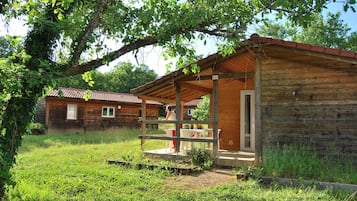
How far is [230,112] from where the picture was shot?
11.8 metres

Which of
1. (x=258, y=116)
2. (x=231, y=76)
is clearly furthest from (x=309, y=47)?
(x=231, y=76)

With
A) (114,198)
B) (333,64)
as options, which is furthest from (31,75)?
(333,64)

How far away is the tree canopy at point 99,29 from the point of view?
16.1ft

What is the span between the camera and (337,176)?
6.58m

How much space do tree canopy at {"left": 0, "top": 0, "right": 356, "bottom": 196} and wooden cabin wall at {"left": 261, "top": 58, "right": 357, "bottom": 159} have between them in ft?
7.93

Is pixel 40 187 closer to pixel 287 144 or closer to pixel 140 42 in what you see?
pixel 140 42

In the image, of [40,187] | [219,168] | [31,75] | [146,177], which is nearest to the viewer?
[31,75]

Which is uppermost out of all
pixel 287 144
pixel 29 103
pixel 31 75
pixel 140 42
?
pixel 140 42

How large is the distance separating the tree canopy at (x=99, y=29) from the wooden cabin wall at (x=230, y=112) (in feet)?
17.6

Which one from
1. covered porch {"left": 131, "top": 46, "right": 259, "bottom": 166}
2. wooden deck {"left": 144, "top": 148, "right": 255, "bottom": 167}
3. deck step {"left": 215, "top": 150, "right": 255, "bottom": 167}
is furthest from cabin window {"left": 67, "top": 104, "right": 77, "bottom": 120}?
deck step {"left": 215, "top": 150, "right": 255, "bottom": 167}

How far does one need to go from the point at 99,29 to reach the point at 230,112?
7234 millimetres

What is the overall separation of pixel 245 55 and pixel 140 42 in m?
4.49

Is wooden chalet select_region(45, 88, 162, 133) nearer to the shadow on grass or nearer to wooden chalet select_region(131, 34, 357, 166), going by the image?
the shadow on grass

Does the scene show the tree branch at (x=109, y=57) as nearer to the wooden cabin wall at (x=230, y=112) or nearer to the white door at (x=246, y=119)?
the wooden cabin wall at (x=230, y=112)
